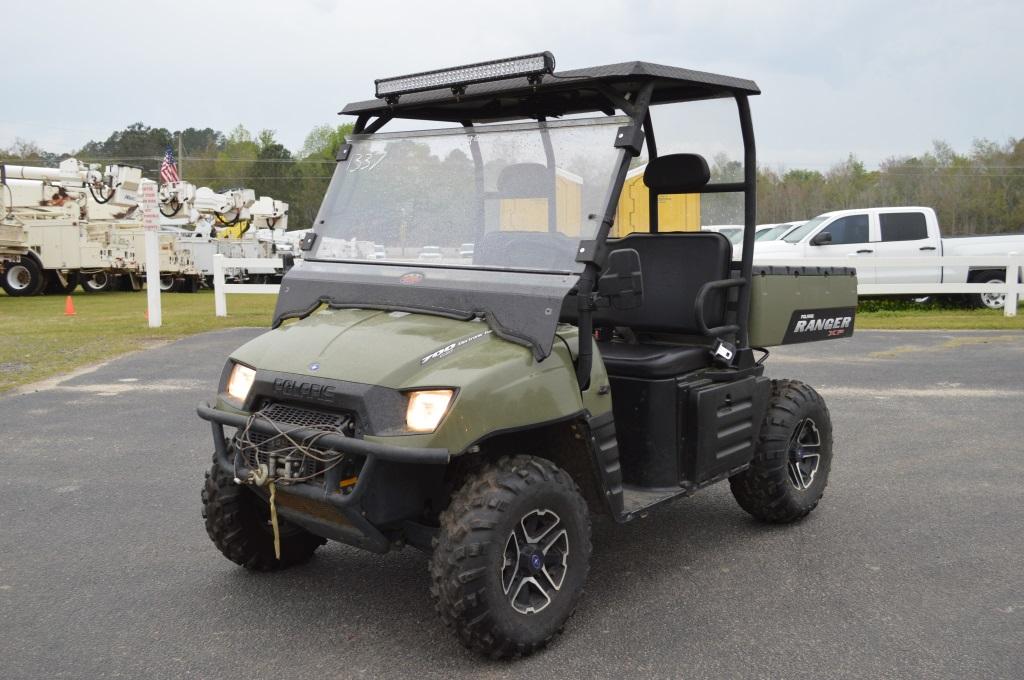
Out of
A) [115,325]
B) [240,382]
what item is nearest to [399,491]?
[240,382]

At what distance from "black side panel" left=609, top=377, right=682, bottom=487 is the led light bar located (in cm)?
149

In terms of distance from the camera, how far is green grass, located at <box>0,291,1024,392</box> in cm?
1212

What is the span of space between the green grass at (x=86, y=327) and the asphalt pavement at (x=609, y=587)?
4987 mm

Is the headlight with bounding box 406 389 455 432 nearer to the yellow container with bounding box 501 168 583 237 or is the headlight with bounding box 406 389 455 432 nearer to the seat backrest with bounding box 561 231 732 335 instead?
the yellow container with bounding box 501 168 583 237

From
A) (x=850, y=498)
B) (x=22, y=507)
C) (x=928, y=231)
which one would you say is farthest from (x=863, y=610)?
(x=928, y=231)

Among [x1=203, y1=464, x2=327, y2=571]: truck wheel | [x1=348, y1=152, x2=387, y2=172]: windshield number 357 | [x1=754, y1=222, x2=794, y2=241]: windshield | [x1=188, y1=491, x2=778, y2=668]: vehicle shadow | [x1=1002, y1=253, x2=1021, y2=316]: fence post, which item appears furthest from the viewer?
[x1=754, y1=222, x2=794, y2=241]: windshield

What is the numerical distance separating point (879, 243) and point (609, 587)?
592 inches

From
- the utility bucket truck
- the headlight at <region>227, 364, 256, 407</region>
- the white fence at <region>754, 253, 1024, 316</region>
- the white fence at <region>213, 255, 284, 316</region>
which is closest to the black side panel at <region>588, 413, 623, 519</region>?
the headlight at <region>227, 364, 256, 407</region>

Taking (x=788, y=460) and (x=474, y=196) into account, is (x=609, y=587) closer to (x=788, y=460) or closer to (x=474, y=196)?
(x=788, y=460)

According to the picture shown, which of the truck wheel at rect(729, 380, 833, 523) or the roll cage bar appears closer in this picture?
the roll cage bar

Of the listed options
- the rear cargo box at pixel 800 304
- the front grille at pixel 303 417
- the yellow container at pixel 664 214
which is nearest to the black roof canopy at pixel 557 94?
the yellow container at pixel 664 214

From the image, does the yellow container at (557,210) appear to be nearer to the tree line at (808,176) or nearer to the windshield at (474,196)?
the windshield at (474,196)

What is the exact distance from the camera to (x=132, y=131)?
102m

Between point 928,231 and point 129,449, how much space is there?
15.3 meters
